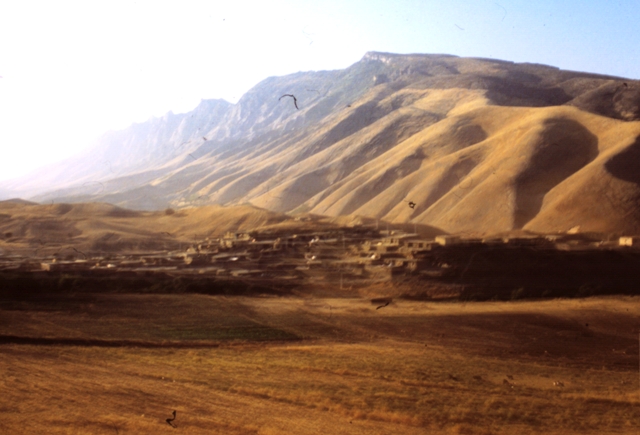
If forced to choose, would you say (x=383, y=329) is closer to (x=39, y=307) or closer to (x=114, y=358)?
(x=114, y=358)

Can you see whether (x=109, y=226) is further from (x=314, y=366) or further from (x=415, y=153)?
(x=314, y=366)

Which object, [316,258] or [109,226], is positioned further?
[109,226]

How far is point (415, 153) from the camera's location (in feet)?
193

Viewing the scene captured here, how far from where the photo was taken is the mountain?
38.8 metres

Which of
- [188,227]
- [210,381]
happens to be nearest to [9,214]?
[188,227]

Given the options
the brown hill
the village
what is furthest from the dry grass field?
the brown hill

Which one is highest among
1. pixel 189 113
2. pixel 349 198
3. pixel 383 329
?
pixel 189 113

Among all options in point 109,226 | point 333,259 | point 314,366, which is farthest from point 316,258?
point 109,226

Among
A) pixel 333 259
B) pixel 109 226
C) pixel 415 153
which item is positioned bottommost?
pixel 333 259

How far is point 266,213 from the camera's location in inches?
1690

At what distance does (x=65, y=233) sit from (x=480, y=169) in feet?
94.0

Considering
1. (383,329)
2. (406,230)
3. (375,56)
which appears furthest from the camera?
(375,56)

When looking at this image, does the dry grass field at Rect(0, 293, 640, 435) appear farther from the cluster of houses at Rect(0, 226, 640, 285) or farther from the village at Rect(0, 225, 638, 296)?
the cluster of houses at Rect(0, 226, 640, 285)

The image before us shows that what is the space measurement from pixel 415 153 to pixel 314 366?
47892 millimetres
